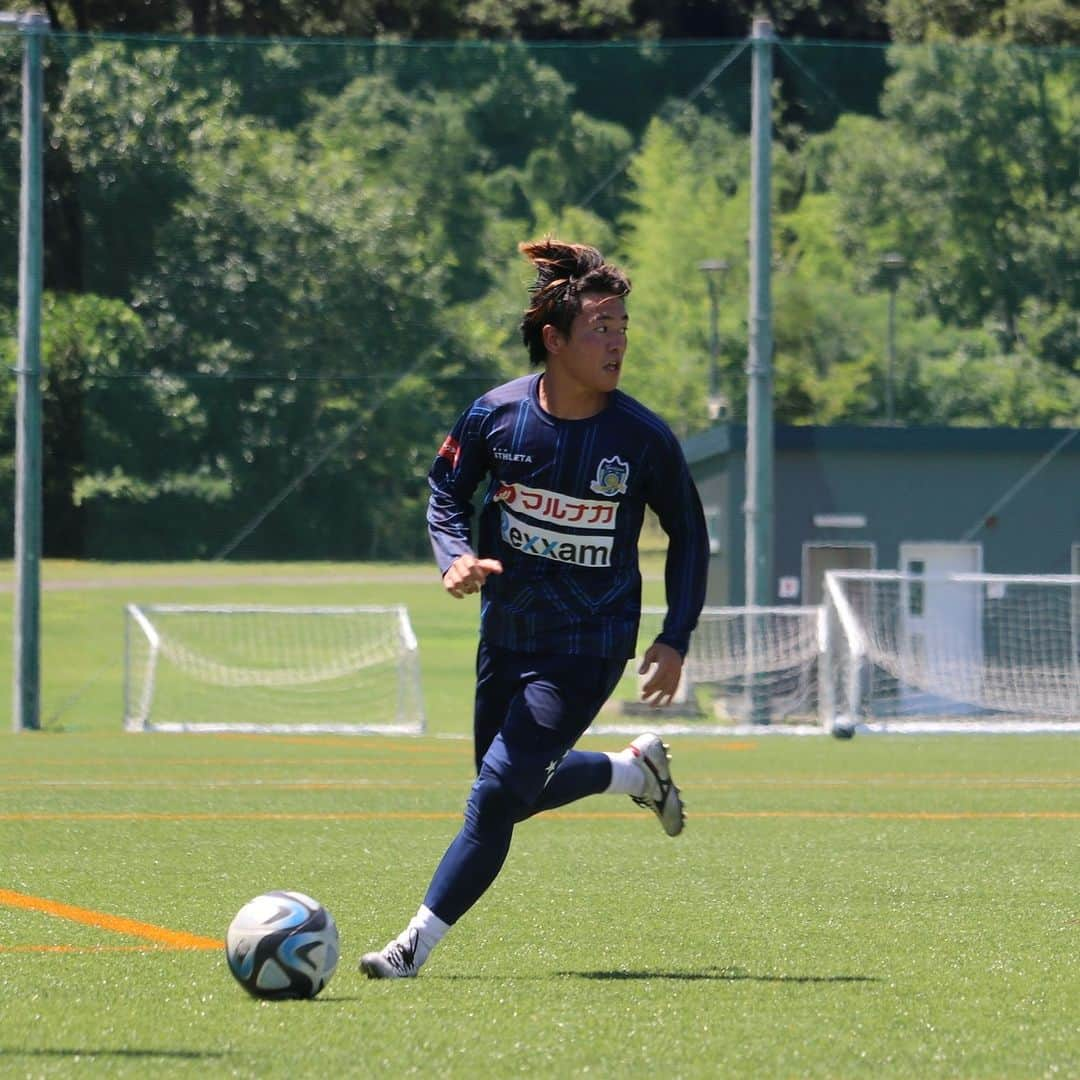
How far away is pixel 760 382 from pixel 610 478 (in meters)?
16.5

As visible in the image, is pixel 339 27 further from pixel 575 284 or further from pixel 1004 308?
pixel 575 284

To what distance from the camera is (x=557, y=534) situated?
5543 millimetres

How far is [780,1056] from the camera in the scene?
166 inches

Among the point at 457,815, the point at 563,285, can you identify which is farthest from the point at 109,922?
the point at 457,815

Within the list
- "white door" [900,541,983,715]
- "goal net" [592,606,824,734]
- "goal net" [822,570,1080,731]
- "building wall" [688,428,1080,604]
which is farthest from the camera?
"building wall" [688,428,1080,604]

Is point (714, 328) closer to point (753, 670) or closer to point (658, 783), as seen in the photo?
point (753, 670)

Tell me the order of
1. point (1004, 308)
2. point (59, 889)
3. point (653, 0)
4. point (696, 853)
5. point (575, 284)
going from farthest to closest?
point (653, 0), point (1004, 308), point (696, 853), point (59, 889), point (575, 284)

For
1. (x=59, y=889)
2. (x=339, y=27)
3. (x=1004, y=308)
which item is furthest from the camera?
(x=339, y=27)

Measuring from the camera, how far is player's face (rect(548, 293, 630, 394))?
18.2ft

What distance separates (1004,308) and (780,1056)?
70.6 feet

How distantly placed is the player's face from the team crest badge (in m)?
0.19

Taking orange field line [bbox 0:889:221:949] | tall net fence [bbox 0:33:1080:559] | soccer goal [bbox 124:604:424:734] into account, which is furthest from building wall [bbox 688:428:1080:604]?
orange field line [bbox 0:889:221:949]

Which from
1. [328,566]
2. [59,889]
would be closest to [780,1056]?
[59,889]

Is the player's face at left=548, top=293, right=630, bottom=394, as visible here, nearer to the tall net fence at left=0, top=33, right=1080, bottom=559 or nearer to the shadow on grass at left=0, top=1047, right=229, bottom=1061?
the shadow on grass at left=0, top=1047, right=229, bottom=1061
